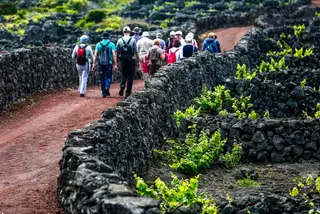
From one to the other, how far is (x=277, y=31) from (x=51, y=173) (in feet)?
89.1

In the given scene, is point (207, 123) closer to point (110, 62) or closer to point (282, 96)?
point (282, 96)

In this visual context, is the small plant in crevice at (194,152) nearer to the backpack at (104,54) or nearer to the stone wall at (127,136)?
the stone wall at (127,136)

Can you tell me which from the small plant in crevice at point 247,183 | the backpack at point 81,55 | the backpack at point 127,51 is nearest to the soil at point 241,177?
the small plant in crevice at point 247,183

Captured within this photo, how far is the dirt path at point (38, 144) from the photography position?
12865mm

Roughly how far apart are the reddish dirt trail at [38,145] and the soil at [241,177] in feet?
6.37

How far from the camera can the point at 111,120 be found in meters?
13.3

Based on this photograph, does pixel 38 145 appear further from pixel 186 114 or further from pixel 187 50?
pixel 187 50

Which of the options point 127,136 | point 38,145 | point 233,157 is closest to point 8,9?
point 38,145

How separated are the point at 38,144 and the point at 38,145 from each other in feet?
0.37

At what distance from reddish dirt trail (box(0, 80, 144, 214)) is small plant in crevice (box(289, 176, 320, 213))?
366cm

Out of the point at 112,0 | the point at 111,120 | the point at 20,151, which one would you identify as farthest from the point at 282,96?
the point at 112,0

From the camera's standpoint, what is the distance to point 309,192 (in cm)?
1388

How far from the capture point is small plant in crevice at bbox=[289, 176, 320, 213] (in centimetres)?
1214

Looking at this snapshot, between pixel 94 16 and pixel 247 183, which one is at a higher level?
pixel 247 183
